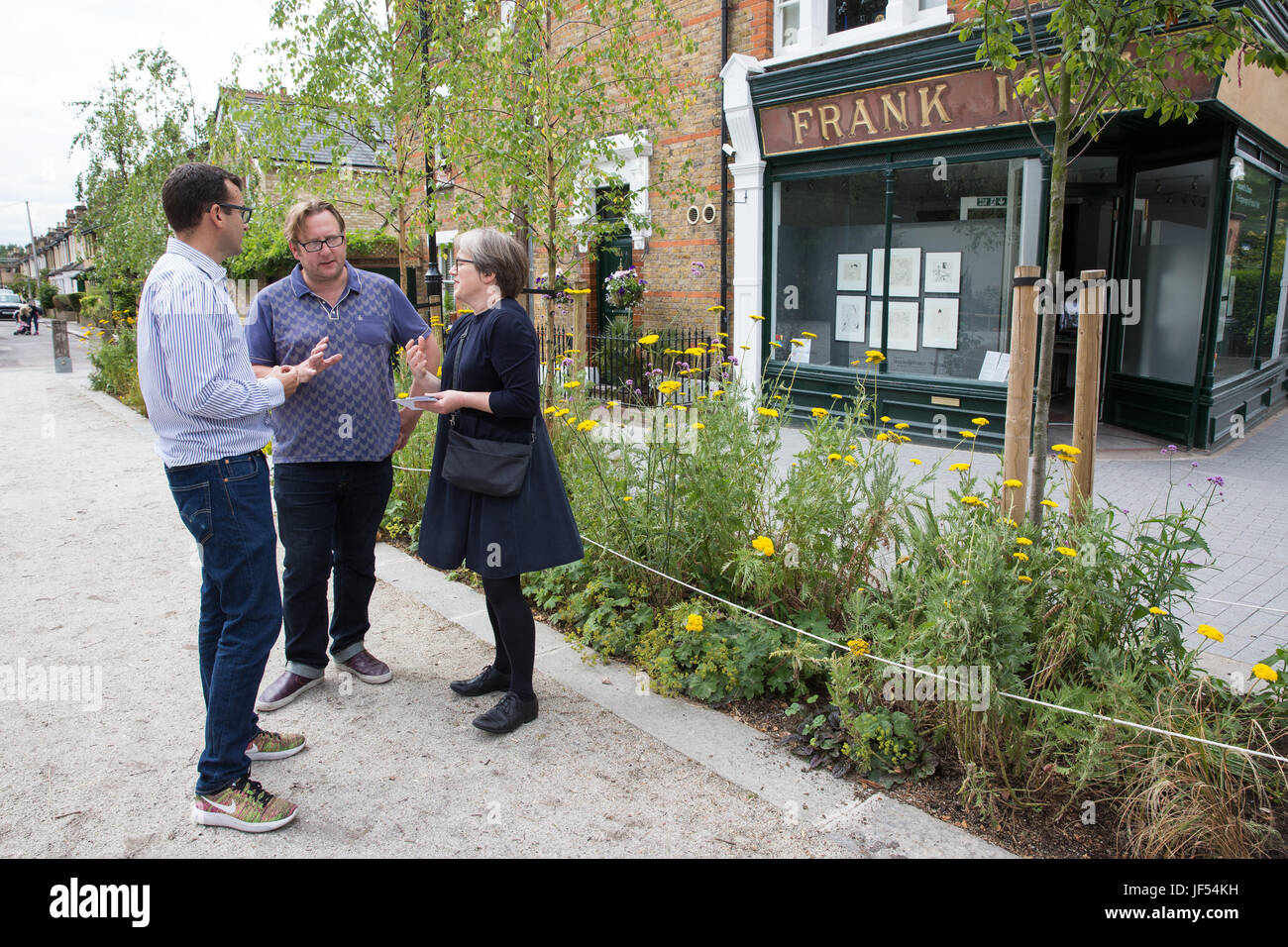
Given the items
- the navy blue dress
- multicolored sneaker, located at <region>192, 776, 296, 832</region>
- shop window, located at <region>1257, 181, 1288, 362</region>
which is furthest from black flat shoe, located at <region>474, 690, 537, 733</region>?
shop window, located at <region>1257, 181, 1288, 362</region>

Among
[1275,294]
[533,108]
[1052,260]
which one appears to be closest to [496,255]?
[1052,260]

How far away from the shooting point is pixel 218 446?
3.00 meters

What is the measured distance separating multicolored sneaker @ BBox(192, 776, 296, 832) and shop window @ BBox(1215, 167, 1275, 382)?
381 inches

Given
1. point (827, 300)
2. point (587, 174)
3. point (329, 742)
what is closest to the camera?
Answer: point (329, 742)

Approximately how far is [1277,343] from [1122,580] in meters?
11.1

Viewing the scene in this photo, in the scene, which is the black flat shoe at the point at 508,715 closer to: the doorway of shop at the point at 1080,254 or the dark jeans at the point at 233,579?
the dark jeans at the point at 233,579

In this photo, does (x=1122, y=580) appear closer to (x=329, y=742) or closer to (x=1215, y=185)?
(x=329, y=742)

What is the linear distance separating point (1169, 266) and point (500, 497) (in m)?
9.38

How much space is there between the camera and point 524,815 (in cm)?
309

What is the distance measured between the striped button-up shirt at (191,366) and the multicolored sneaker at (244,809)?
115 centimetres

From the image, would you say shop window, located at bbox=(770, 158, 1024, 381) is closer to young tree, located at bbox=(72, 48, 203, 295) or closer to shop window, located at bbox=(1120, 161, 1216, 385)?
shop window, located at bbox=(1120, 161, 1216, 385)

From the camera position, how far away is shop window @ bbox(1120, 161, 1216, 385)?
9.30m
